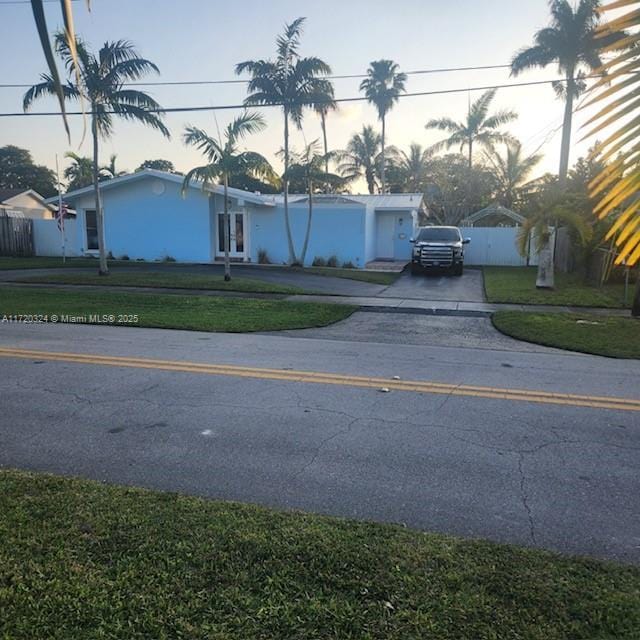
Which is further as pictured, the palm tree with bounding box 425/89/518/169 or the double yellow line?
the palm tree with bounding box 425/89/518/169

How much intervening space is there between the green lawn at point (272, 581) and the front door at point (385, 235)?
2550 cm

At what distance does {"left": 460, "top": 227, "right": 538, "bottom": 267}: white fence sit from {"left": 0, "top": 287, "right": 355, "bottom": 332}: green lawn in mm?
15518

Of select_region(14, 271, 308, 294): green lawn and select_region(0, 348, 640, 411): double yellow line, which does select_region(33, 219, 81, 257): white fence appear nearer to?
select_region(14, 271, 308, 294): green lawn

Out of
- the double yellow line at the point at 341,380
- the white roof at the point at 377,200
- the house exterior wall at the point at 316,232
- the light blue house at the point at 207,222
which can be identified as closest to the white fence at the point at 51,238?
the light blue house at the point at 207,222

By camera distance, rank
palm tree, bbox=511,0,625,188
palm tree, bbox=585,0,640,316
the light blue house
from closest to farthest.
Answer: palm tree, bbox=585,0,640,316 < palm tree, bbox=511,0,625,188 < the light blue house

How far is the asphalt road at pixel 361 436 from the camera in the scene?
3809 mm

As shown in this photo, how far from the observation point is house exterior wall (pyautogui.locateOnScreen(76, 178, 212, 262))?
2561cm

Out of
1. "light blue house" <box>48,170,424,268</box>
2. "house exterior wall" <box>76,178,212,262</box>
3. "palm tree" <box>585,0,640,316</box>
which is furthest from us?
A: "house exterior wall" <box>76,178,212,262</box>

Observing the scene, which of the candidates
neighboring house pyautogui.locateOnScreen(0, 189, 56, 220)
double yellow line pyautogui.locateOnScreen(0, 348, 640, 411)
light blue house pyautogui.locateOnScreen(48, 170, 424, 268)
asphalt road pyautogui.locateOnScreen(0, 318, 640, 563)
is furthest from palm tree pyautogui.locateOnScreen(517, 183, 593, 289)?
neighboring house pyautogui.locateOnScreen(0, 189, 56, 220)

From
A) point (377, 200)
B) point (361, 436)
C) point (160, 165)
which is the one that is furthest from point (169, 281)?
point (160, 165)

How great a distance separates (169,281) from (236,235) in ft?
28.4

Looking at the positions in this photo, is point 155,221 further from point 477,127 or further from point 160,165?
point 160,165

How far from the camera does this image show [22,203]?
47.6 m

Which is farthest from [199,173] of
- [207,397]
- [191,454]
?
[191,454]
